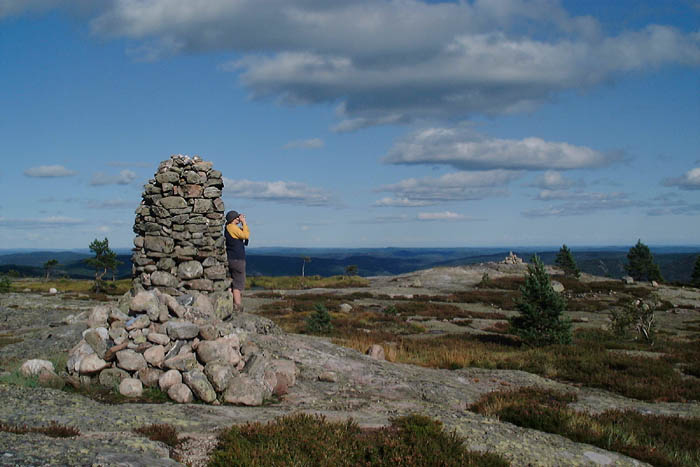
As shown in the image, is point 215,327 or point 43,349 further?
point 43,349

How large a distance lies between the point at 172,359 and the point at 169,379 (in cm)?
55

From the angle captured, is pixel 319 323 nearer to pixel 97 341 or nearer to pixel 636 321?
pixel 97 341

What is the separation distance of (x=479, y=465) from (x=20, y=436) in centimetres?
653

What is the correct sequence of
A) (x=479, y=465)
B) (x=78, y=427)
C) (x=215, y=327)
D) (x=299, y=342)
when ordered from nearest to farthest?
1. (x=479, y=465)
2. (x=78, y=427)
3. (x=215, y=327)
4. (x=299, y=342)

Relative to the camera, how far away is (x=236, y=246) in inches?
677

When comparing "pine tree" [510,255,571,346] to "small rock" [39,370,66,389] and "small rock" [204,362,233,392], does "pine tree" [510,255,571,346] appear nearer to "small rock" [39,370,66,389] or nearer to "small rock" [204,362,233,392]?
"small rock" [204,362,233,392]

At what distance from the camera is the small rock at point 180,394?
10.2 meters

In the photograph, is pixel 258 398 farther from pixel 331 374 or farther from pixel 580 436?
pixel 580 436

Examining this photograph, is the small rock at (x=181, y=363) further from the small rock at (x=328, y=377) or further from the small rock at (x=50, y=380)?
the small rock at (x=328, y=377)

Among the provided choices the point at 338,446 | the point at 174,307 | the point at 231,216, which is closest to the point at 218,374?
the point at 174,307

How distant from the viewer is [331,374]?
42.7 ft

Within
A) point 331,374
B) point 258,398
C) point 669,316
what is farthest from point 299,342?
point 669,316

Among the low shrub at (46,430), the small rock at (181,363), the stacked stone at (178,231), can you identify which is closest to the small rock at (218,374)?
the small rock at (181,363)

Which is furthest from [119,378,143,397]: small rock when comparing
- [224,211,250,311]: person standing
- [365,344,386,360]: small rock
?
[365,344,386,360]: small rock
